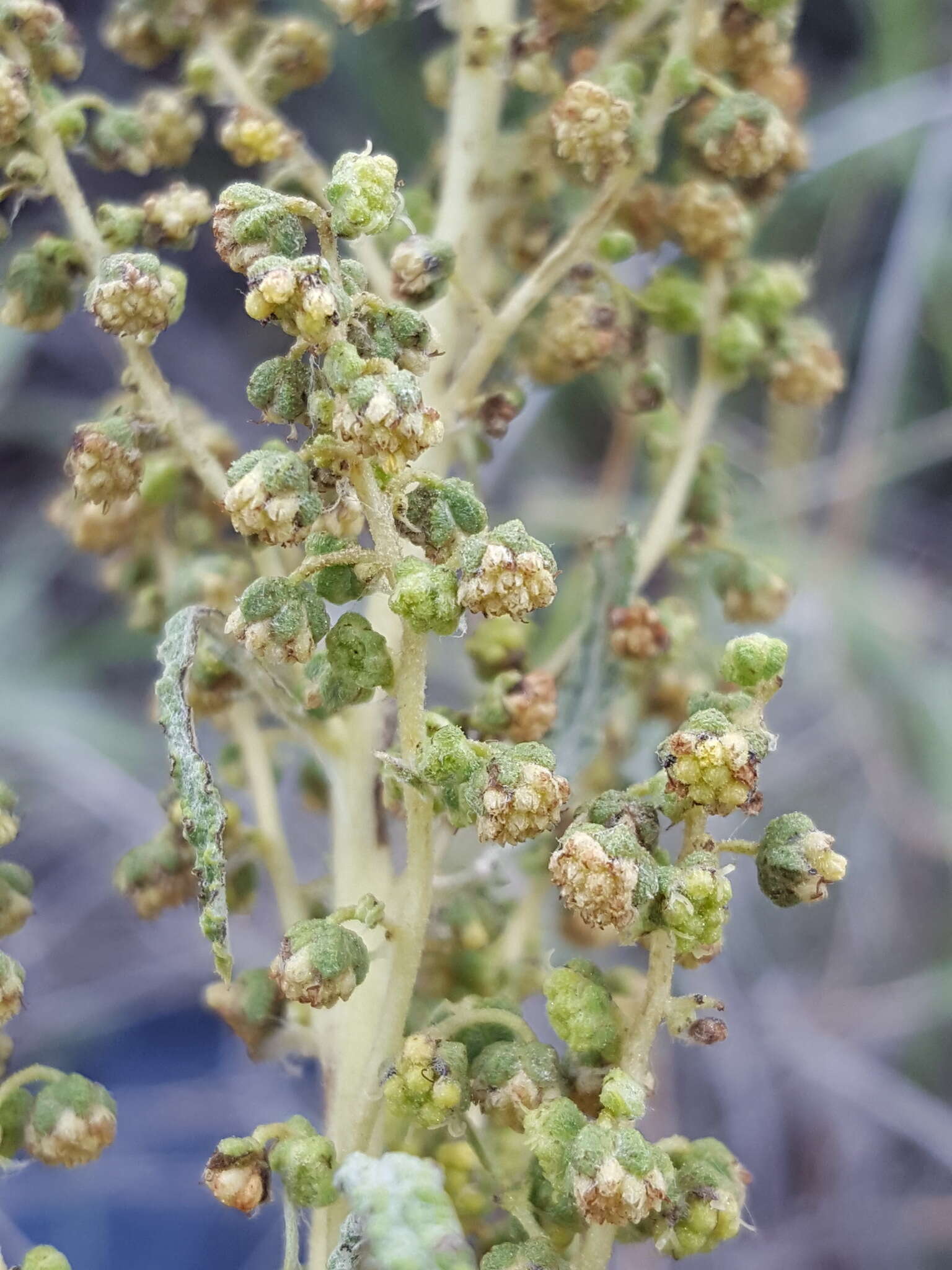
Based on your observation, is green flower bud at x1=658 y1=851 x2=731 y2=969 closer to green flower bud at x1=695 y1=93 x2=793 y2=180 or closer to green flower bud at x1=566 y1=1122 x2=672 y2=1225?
green flower bud at x1=566 y1=1122 x2=672 y2=1225

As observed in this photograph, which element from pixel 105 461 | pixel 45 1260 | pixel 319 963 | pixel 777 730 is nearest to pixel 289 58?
pixel 105 461

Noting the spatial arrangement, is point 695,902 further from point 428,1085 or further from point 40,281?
point 40,281

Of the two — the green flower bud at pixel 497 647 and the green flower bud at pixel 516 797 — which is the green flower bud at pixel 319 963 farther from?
the green flower bud at pixel 497 647

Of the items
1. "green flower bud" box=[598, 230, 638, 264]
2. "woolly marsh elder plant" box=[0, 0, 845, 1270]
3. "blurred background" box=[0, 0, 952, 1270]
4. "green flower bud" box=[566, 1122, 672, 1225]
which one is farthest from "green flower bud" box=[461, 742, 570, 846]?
"blurred background" box=[0, 0, 952, 1270]

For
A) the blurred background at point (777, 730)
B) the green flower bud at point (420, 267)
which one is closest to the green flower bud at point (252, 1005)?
the green flower bud at point (420, 267)

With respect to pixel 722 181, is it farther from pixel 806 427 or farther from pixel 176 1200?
pixel 176 1200

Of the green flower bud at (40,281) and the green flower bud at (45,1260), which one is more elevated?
the green flower bud at (40,281)
